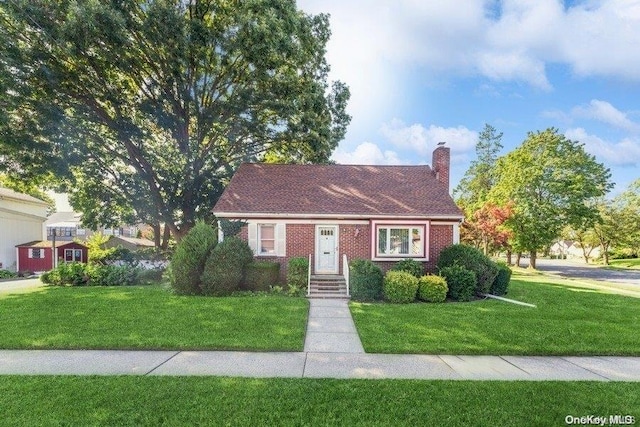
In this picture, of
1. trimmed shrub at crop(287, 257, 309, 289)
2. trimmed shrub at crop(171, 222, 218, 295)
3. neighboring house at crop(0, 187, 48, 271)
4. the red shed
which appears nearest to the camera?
trimmed shrub at crop(171, 222, 218, 295)

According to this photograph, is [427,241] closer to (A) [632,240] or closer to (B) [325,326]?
(B) [325,326]

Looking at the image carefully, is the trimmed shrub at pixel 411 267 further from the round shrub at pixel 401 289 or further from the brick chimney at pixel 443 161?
the brick chimney at pixel 443 161

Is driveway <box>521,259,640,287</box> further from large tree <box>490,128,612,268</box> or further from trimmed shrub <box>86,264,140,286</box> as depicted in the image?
trimmed shrub <box>86,264,140,286</box>

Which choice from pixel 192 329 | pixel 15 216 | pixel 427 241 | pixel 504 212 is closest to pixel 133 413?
pixel 192 329

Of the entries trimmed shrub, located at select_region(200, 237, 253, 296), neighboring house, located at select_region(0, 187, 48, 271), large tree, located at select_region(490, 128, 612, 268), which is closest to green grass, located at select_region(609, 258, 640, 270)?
large tree, located at select_region(490, 128, 612, 268)

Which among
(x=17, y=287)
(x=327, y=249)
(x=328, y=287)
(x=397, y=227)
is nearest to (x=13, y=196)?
(x=17, y=287)

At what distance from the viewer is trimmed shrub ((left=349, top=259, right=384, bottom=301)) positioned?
11.8 meters

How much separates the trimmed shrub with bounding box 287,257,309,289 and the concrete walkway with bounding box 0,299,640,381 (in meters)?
6.52

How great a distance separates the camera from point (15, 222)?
27281mm

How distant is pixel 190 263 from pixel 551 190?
99.8 ft

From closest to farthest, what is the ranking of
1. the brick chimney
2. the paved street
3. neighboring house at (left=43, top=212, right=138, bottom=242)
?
the brick chimney → the paved street → neighboring house at (left=43, top=212, right=138, bottom=242)

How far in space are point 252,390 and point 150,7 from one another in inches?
625

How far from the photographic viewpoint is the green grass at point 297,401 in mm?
3912

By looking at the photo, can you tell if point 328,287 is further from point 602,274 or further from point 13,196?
point 13,196
